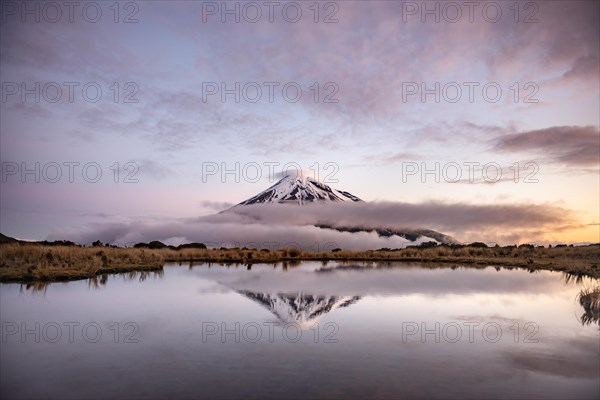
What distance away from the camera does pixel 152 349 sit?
9.88m

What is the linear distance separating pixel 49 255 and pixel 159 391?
963 inches

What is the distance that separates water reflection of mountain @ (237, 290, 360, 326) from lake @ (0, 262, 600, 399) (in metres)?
0.06

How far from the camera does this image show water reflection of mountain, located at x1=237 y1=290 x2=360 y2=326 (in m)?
13.9

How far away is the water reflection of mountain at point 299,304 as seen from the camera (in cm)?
1392

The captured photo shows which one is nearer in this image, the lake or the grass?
the lake

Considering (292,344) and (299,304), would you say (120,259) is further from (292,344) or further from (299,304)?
(292,344)

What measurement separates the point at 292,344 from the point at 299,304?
19.0 feet

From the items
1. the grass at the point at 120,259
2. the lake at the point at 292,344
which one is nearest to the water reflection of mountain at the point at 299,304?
the lake at the point at 292,344

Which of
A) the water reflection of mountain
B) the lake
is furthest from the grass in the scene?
the water reflection of mountain

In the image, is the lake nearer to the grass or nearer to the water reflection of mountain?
the water reflection of mountain

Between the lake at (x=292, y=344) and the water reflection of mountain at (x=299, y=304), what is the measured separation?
0.20ft

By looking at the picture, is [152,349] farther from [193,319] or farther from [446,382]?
[446,382]

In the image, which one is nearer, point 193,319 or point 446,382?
point 446,382

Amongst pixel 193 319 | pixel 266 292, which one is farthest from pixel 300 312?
pixel 266 292
